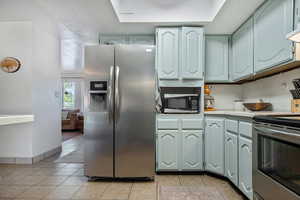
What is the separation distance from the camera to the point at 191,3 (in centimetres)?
292

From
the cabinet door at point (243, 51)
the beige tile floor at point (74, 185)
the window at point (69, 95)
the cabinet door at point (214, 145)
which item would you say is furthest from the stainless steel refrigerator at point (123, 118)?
the window at point (69, 95)

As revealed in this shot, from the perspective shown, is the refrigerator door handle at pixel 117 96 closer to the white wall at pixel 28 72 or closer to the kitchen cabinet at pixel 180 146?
the kitchen cabinet at pixel 180 146

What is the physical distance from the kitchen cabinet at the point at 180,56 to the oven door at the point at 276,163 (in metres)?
1.48

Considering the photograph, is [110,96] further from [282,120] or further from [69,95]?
[69,95]

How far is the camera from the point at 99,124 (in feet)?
8.38

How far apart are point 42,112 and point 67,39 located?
1.78 m

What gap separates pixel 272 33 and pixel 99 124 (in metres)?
2.16

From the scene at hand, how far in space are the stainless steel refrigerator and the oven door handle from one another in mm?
1320

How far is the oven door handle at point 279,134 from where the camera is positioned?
1.12 metres

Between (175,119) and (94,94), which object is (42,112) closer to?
(94,94)

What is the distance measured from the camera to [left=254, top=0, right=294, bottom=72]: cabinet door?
181 cm

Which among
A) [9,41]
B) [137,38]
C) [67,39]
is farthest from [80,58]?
[137,38]

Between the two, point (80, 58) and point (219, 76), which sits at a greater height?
point (80, 58)

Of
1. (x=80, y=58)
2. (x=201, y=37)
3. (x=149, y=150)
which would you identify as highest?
(x=80, y=58)
